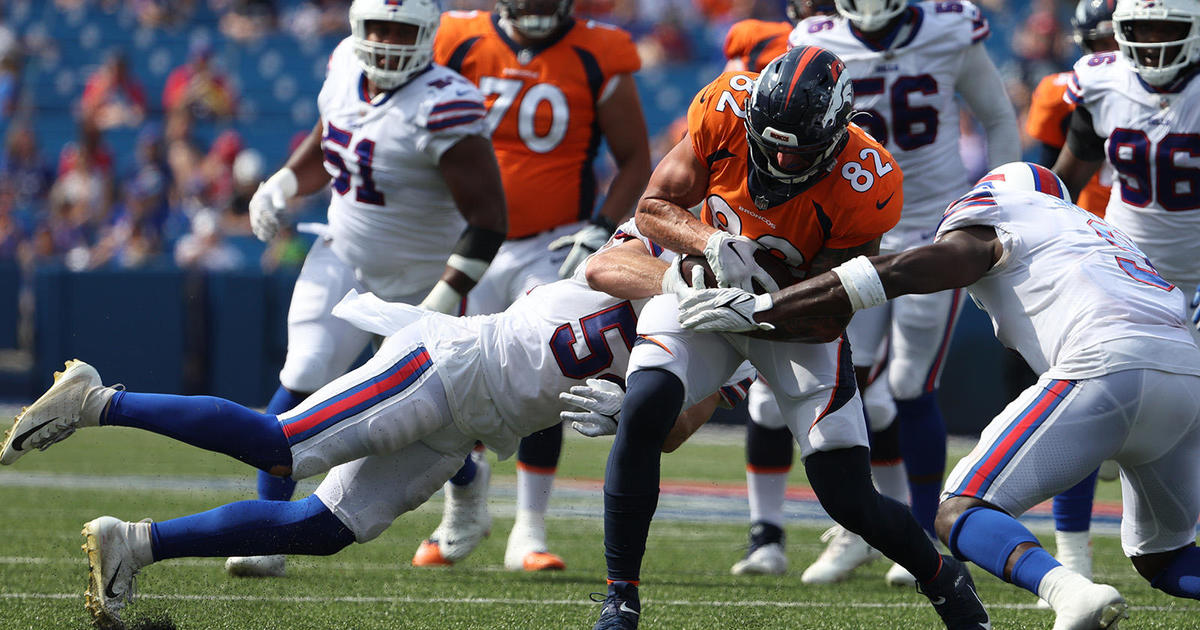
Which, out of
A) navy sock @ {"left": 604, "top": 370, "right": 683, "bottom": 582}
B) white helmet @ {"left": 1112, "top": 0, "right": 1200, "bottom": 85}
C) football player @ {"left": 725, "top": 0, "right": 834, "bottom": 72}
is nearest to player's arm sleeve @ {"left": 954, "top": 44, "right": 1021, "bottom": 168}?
football player @ {"left": 725, "top": 0, "right": 834, "bottom": 72}

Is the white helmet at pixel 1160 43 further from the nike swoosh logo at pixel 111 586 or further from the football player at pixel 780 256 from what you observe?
the nike swoosh logo at pixel 111 586

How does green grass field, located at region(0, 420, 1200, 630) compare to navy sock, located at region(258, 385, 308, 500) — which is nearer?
green grass field, located at region(0, 420, 1200, 630)

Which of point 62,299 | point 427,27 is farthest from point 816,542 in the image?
point 62,299

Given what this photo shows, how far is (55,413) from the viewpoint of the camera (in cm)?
338

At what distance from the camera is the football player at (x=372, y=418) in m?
3.40

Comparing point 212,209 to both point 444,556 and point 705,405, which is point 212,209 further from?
point 705,405

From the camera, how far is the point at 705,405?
366cm

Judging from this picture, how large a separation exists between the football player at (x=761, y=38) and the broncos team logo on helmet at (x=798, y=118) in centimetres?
188

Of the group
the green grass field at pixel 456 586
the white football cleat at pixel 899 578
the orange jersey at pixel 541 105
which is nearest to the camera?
the green grass field at pixel 456 586

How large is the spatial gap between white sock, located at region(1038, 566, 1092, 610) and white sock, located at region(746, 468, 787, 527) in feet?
6.79

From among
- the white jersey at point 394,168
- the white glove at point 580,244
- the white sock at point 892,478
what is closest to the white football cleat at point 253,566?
the white jersey at point 394,168

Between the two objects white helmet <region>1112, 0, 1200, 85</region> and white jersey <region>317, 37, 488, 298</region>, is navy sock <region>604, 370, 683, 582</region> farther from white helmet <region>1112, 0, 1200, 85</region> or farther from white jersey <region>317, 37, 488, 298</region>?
white helmet <region>1112, 0, 1200, 85</region>

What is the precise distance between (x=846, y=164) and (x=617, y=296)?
619 millimetres

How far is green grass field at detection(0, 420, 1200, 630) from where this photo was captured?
3783 mm
